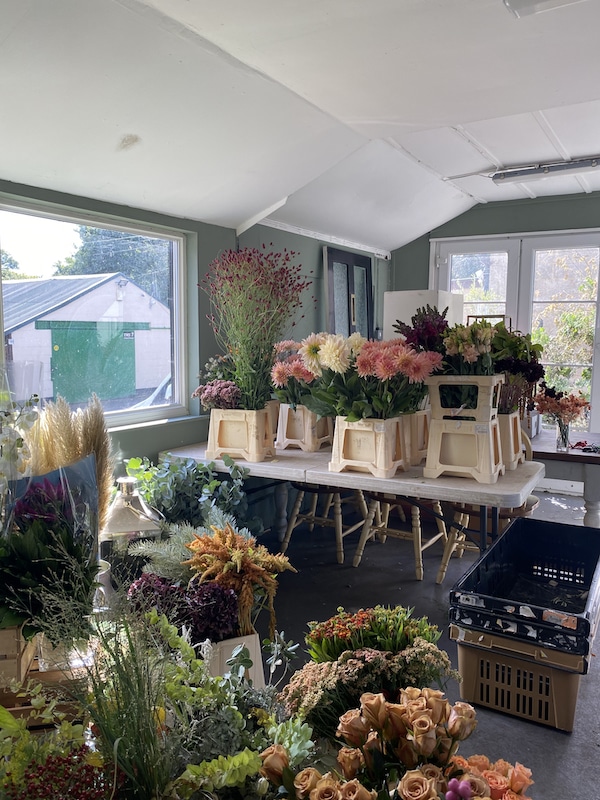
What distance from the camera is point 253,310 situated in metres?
3.20

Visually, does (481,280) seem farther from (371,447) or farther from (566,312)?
(371,447)

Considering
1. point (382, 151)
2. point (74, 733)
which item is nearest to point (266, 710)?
point (74, 733)

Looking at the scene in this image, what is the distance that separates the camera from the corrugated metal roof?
9.05 feet

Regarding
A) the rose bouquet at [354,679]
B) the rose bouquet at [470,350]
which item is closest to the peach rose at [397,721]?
the rose bouquet at [354,679]

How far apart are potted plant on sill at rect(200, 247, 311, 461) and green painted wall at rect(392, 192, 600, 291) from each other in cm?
339

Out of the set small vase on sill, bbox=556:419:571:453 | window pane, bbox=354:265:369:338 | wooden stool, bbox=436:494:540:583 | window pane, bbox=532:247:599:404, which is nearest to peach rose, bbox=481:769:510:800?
wooden stool, bbox=436:494:540:583

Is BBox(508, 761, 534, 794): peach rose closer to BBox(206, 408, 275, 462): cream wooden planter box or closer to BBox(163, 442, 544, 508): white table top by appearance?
BBox(163, 442, 544, 508): white table top

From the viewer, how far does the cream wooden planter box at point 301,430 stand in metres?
3.55

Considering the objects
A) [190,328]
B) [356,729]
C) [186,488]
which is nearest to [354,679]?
[356,729]

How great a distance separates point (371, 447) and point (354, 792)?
219 centimetres

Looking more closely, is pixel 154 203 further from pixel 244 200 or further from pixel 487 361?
pixel 487 361

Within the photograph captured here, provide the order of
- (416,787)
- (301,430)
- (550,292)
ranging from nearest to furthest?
1. (416,787)
2. (301,430)
3. (550,292)

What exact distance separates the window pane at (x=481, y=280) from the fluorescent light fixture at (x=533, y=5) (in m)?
4.06

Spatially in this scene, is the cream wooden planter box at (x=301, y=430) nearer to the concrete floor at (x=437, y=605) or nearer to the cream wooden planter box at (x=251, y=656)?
the concrete floor at (x=437, y=605)
